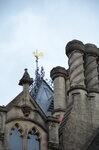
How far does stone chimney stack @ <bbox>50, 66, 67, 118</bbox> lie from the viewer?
64.8 ft

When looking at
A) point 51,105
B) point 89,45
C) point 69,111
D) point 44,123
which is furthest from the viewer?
point 51,105

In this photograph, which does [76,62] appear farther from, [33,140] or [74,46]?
[33,140]

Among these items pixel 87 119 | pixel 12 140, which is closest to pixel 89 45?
pixel 87 119

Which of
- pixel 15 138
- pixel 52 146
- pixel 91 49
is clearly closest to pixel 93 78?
pixel 91 49

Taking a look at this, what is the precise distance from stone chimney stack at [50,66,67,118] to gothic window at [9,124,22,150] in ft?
15.4

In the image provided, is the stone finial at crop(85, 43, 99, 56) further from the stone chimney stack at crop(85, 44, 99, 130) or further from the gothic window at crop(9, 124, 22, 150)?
the gothic window at crop(9, 124, 22, 150)

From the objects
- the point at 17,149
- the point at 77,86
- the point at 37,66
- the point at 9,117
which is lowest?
the point at 17,149

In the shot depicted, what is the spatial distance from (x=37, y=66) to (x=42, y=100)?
810cm

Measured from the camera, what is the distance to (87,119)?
16984 mm

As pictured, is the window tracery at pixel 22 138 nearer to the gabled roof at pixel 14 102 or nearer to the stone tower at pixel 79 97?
the gabled roof at pixel 14 102

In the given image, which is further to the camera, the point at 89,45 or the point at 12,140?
the point at 89,45

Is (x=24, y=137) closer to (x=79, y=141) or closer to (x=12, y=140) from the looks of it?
(x=12, y=140)

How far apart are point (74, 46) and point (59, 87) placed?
2.10 m

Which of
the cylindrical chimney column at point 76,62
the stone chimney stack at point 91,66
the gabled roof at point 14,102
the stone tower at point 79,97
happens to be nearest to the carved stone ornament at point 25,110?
the gabled roof at point 14,102
